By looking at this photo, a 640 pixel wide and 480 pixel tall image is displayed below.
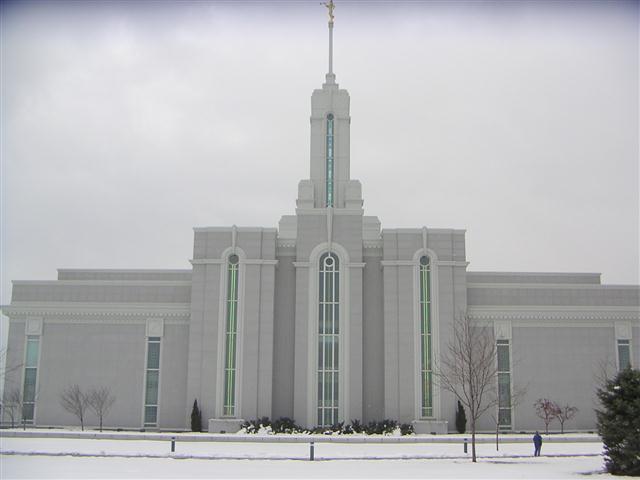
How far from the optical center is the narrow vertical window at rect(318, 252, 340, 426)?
46.1 metres

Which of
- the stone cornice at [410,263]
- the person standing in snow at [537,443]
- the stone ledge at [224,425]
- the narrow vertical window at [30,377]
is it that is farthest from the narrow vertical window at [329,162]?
the person standing in snow at [537,443]

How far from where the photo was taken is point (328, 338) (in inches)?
1849

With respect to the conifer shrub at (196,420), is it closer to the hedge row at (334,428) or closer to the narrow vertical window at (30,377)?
the hedge row at (334,428)

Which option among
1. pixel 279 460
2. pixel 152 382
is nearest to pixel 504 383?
pixel 152 382

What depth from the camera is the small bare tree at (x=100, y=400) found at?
47.3 meters

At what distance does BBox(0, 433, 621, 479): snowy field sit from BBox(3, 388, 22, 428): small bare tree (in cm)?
1239

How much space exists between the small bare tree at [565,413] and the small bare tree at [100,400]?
1061 inches

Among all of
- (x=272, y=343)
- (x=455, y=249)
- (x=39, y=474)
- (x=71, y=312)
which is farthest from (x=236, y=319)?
(x=39, y=474)

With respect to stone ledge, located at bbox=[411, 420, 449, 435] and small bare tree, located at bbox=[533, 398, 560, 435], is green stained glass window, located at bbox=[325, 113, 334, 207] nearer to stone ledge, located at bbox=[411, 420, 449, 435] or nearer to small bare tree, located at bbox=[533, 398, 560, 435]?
stone ledge, located at bbox=[411, 420, 449, 435]

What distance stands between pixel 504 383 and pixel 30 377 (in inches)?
1162

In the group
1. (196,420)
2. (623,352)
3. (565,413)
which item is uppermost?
(623,352)

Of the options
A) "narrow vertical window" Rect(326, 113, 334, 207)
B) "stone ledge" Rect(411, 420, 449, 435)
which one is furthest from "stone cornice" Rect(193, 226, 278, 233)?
"stone ledge" Rect(411, 420, 449, 435)

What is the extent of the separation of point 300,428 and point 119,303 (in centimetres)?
1425

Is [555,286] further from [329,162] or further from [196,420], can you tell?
[196,420]
